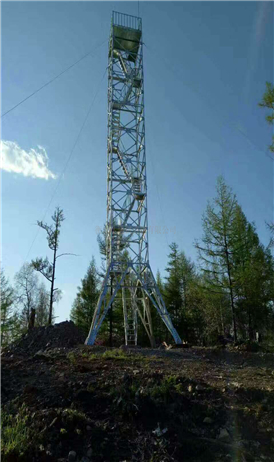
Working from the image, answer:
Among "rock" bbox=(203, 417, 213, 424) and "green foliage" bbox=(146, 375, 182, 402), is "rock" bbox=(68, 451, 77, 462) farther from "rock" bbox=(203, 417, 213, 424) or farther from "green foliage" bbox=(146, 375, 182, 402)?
"rock" bbox=(203, 417, 213, 424)

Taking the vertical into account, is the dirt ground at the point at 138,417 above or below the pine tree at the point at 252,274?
below

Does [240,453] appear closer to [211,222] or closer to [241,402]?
[241,402]

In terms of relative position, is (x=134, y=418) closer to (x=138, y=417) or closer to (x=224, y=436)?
(x=138, y=417)

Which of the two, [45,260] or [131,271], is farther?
[45,260]

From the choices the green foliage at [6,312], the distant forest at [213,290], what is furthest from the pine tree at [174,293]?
the green foliage at [6,312]

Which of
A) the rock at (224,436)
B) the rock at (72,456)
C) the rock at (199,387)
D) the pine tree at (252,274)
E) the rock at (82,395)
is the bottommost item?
the rock at (72,456)

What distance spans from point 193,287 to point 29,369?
46.5ft

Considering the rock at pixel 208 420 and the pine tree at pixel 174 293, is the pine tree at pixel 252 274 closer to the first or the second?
the pine tree at pixel 174 293

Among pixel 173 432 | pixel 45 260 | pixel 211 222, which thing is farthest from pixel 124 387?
pixel 45 260

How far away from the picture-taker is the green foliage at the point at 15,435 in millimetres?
3361

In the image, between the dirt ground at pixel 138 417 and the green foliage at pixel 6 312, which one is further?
the green foliage at pixel 6 312

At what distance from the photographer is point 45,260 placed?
20.5m

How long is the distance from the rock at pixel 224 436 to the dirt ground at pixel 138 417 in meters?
0.01

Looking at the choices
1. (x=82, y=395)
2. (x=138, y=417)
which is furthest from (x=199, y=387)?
(x=82, y=395)
